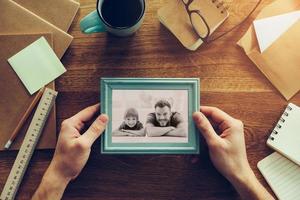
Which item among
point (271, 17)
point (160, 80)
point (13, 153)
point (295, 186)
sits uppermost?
point (271, 17)

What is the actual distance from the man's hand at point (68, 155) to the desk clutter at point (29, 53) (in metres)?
0.06

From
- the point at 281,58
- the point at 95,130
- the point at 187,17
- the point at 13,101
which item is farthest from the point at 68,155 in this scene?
the point at 281,58

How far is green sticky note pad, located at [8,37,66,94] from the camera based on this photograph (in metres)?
1.06

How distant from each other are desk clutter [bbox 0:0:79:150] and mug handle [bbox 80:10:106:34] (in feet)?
0.22

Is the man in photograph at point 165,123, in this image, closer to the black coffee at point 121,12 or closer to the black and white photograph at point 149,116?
the black and white photograph at point 149,116

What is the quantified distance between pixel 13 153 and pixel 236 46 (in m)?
0.59

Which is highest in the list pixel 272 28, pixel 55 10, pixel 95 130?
pixel 272 28

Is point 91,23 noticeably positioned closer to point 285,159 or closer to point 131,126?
point 131,126

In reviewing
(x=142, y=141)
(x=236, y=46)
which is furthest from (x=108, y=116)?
(x=236, y=46)

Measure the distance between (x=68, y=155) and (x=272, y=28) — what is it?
0.56 meters

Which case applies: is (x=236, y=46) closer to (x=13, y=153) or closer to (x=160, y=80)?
(x=160, y=80)

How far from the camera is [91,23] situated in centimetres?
102

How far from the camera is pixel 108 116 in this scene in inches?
40.1

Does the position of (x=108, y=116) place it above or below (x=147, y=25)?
below
